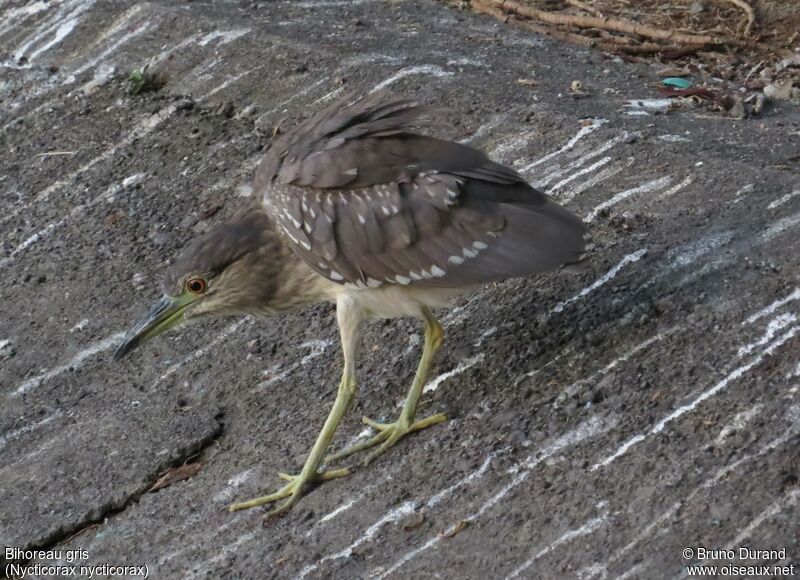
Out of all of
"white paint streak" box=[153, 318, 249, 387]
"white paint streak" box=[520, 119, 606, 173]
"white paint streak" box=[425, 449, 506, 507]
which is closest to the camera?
"white paint streak" box=[425, 449, 506, 507]

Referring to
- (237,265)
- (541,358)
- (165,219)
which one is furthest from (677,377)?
(165,219)

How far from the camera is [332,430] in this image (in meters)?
4.72

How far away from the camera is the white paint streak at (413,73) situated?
6.93 metres

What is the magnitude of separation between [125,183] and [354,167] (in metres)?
2.84

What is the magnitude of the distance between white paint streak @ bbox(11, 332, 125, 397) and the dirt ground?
0.02m

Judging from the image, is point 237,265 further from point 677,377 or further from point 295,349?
point 677,377

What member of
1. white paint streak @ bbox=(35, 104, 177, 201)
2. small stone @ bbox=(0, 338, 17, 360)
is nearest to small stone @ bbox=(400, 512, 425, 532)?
small stone @ bbox=(0, 338, 17, 360)

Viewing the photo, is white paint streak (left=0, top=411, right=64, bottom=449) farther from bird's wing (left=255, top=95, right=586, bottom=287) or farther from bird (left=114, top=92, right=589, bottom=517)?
bird's wing (left=255, top=95, right=586, bottom=287)

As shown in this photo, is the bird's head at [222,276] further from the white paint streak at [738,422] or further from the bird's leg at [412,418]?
the white paint streak at [738,422]

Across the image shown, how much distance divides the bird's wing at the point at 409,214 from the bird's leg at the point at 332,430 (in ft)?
0.57

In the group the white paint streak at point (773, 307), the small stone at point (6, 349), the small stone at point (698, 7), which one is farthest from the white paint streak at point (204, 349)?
the small stone at point (698, 7)

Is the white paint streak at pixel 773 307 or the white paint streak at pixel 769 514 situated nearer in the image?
the white paint streak at pixel 769 514

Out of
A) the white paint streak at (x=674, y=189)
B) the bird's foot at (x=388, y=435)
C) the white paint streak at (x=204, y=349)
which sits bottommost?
the bird's foot at (x=388, y=435)

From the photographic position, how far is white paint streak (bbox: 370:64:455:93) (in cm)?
693
